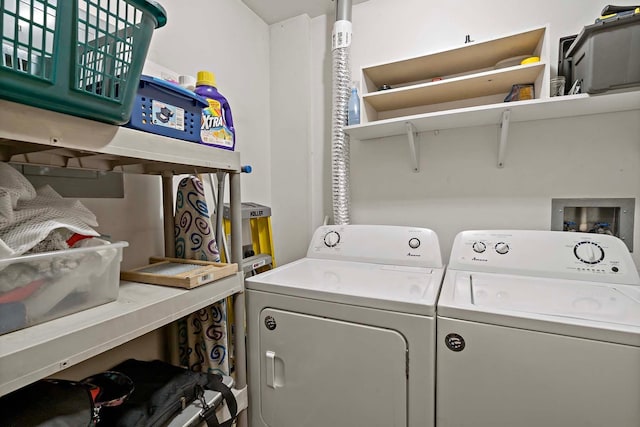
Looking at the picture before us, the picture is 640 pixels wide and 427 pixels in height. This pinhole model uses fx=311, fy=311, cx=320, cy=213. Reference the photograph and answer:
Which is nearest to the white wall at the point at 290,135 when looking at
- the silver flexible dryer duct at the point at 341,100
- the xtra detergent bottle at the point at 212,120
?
the silver flexible dryer duct at the point at 341,100

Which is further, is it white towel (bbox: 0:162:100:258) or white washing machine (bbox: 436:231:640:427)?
white washing machine (bbox: 436:231:640:427)

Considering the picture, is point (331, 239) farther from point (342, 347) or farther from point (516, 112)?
point (516, 112)

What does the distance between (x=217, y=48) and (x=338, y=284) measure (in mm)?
1450

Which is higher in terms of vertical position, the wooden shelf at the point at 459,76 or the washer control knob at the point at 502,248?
the wooden shelf at the point at 459,76

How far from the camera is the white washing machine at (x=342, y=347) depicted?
0.97 metres

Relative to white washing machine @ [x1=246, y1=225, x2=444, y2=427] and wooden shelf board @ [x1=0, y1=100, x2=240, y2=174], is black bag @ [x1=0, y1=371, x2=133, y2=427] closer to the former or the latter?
white washing machine @ [x1=246, y1=225, x2=444, y2=427]

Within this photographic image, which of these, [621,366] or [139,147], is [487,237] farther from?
[139,147]

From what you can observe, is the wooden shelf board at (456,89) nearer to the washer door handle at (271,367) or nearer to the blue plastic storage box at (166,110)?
the blue plastic storage box at (166,110)

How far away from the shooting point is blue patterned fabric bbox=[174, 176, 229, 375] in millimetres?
1158

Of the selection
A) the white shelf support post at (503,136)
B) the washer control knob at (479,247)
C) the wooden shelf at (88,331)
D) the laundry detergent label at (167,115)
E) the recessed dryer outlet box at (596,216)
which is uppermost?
the white shelf support post at (503,136)

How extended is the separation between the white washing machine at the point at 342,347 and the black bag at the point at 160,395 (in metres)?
0.22

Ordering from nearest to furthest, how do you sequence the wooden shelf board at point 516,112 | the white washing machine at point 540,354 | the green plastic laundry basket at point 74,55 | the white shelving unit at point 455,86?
the green plastic laundry basket at point 74,55 → the white washing machine at point 540,354 → the wooden shelf board at point 516,112 → the white shelving unit at point 455,86

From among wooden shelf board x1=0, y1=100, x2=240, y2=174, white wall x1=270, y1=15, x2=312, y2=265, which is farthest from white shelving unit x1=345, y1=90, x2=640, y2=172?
wooden shelf board x1=0, y1=100, x2=240, y2=174

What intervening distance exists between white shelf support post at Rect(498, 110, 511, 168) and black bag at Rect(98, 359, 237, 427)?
1.60m
